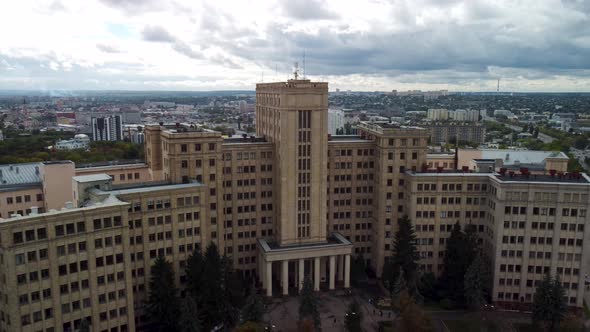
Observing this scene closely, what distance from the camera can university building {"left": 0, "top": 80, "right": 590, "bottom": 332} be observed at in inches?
3036

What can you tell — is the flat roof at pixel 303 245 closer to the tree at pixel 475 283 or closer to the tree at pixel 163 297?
the tree at pixel 163 297

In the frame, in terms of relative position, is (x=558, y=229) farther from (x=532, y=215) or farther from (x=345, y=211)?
(x=345, y=211)

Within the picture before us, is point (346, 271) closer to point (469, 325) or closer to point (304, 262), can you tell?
point (304, 262)

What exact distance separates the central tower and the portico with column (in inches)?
152

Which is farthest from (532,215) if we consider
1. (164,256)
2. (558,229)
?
(164,256)

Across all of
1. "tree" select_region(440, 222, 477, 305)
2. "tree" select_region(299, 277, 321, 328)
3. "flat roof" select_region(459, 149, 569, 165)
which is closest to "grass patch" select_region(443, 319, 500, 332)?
"tree" select_region(440, 222, 477, 305)

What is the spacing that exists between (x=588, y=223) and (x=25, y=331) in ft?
335

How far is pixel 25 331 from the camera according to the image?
71.4 meters

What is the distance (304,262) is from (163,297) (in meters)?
36.3

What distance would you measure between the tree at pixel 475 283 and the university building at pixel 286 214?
9.45 meters

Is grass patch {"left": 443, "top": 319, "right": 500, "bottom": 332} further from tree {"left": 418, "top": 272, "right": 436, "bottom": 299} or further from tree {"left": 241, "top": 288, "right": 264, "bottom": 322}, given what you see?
tree {"left": 241, "top": 288, "right": 264, "bottom": 322}

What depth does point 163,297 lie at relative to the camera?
3260 inches

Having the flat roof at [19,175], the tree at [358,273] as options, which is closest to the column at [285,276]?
the tree at [358,273]

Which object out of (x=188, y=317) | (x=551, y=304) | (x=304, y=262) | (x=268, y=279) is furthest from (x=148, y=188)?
(x=551, y=304)
